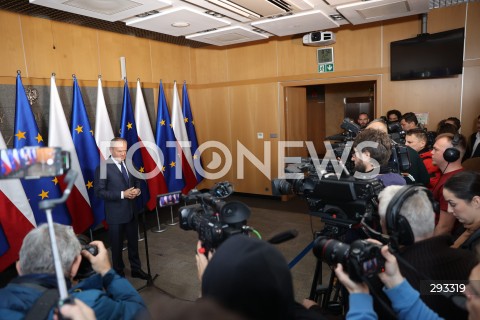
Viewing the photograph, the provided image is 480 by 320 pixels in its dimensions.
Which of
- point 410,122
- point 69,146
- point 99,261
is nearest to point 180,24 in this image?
point 69,146

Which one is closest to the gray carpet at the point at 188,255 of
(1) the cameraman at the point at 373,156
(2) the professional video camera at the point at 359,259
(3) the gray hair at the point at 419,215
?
(1) the cameraman at the point at 373,156

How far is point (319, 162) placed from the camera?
210cm

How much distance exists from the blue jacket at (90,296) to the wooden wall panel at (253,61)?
5.12 metres

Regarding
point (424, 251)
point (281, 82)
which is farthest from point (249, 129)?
point (424, 251)

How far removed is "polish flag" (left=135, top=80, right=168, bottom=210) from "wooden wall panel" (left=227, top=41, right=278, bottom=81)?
217 centimetres

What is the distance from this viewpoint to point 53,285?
110 cm

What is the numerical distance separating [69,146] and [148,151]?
1103 millimetres

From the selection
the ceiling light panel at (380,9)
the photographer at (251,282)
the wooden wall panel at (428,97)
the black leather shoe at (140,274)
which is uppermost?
the ceiling light panel at (380,9)

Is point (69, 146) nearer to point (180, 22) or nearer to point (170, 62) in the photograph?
point (180, 22)

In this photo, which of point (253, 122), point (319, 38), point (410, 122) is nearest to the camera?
point (410, 122)

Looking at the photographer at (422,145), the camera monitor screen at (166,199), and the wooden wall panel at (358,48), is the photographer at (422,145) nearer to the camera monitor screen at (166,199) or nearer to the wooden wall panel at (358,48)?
the wooden wall panel at (358,48)

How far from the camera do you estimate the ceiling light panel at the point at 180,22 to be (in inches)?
145

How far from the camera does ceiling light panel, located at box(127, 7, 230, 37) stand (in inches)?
145

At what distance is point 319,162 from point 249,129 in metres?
4.17
